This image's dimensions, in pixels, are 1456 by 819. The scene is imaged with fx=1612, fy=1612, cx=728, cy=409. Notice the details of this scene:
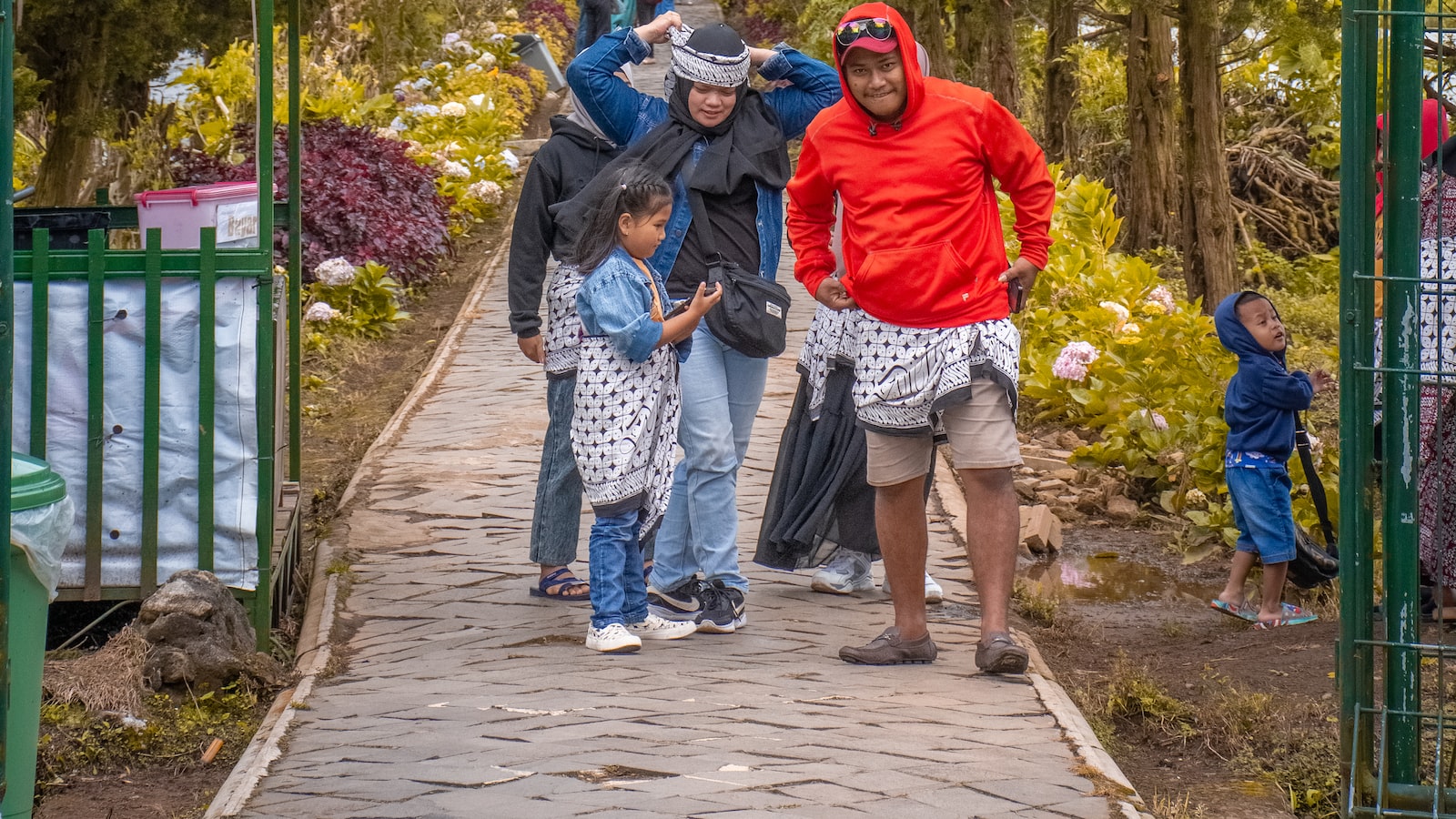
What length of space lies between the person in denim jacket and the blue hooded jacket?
62.5 inches

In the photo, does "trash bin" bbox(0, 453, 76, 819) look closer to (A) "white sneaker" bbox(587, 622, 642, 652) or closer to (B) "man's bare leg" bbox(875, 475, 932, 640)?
(A) "white sneaker" bbox(587, 622, 642, 652)

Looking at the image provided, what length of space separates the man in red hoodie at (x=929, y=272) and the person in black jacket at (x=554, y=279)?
3.00 ft

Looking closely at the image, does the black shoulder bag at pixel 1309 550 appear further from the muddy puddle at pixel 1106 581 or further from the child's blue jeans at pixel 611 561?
the child's blue jeans at pixel 611 561

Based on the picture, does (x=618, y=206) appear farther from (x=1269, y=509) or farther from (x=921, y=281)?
(x=1269, y=509)

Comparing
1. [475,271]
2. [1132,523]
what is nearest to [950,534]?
[1132,523]

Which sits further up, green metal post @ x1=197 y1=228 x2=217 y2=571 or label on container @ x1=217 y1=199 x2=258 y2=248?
label on container @ x1=217 y1=199 x2=258 y2=248

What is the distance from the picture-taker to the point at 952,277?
435cm

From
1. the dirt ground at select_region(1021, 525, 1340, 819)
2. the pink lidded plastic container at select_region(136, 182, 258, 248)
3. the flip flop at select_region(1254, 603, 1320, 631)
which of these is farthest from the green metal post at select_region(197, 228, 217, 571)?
the flip flop at select_region(1254, 603, 1320, 631)

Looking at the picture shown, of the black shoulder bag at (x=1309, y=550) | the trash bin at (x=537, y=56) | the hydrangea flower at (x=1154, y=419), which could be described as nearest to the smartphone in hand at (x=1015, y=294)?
the black shoulder bag at (x=1309, y=550)

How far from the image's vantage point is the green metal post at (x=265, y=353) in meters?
4.77

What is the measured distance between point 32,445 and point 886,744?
2647 millimetres

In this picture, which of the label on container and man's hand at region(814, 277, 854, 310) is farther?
the label on container

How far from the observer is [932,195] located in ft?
14.3

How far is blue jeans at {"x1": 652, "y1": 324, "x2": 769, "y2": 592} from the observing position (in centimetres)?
496
